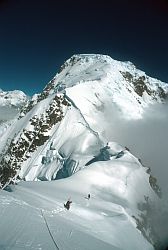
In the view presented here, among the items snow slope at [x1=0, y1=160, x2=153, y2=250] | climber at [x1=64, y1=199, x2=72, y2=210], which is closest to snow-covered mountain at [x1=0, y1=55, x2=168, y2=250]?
snow slope at [x1=0, y1=160, x2=153, y2=250]

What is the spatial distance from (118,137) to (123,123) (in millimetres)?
6651

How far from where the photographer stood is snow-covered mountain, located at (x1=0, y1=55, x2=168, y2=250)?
4007 cm

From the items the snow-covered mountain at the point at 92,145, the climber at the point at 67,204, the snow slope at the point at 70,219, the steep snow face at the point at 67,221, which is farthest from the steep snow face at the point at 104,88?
the climber at the point at 67,204

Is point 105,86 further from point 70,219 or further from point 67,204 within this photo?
point 70,219

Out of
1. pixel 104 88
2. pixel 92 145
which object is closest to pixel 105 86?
→ pixel 104 88

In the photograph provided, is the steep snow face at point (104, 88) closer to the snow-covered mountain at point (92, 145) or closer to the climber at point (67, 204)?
the snow-covered mountain at point (92, 145)

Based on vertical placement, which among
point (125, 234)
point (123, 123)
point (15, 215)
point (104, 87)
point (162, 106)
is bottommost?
point (15, 215)

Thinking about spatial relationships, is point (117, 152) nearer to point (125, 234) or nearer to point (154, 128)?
point (125, 234)

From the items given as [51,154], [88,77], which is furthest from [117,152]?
[88,77]

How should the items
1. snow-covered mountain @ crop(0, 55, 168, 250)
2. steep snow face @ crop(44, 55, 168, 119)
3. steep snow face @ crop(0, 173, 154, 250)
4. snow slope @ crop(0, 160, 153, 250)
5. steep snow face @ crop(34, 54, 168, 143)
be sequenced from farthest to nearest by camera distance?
steep snow face @ crop(44, 55, 168, 119) < steep snow face @ crop(34, 54, 168, 143) < snow-covered mountain @ crop(0, 55, 168, 250) < snow slope @ crop(0, 160, 153, 250) < steep snow face @ crop(0, 173, 154, 250)

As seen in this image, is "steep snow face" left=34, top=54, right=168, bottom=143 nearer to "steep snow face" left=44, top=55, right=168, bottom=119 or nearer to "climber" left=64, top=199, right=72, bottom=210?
"steep snow face" left=44, top=55, right=168, bottom=119

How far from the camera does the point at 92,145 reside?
6750 cm

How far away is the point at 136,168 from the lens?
51375 millimetres

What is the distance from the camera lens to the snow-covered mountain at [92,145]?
40069 mm
